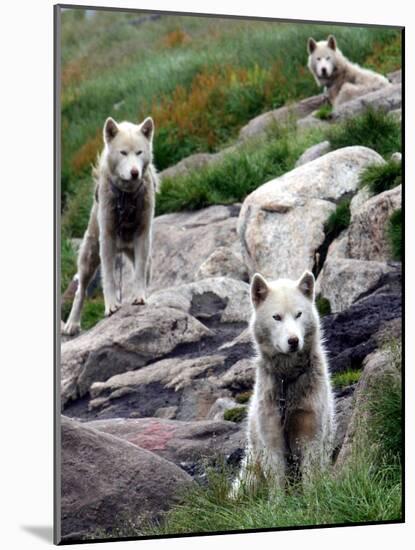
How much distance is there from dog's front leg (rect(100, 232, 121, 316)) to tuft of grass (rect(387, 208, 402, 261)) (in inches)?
78.7

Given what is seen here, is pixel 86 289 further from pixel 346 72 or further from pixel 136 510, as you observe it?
pixel 346 72

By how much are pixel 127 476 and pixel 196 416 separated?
0.68m

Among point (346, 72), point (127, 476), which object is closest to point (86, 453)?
point (127, 476)

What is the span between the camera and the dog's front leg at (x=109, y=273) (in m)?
9.31

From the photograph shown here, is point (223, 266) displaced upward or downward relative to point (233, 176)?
downward

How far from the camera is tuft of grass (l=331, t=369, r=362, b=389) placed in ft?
30.8

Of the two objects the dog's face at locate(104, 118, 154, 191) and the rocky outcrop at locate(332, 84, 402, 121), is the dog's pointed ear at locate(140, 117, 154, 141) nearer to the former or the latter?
the dog's face at locate(104, 118, 154, 191)

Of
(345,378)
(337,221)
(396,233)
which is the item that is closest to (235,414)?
(345,378)

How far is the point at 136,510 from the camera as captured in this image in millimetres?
8781

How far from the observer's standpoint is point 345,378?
372 inches

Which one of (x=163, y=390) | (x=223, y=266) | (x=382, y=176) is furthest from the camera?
(x=382, y=176)

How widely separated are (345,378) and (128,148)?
218 cm

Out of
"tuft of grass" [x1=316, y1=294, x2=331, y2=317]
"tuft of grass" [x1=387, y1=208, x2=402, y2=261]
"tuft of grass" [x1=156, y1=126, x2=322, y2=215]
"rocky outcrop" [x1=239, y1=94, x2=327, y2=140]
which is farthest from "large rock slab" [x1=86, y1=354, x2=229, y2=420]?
"rocky outcrop" [x1=239, y1=94, x2=327, y2=140]

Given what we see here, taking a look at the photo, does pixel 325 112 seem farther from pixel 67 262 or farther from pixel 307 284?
pixel 67 262
